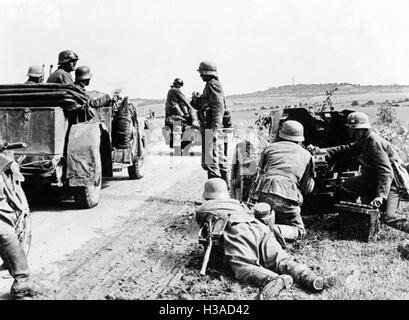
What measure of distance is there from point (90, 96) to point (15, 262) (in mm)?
4573

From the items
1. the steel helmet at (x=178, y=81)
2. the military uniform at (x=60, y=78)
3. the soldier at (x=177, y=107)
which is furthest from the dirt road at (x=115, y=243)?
the steel helmet at (x=178, y=81)

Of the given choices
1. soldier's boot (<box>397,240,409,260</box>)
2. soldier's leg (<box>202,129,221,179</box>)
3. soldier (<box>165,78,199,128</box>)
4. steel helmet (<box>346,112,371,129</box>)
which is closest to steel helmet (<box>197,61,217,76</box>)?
soldier's leg (<box>202,129,221,179</box>)

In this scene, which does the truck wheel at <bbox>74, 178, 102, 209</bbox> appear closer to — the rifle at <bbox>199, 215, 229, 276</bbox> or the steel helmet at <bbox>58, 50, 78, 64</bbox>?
the steel helmet at <bbox>58, 50, 78, 64</bbox>

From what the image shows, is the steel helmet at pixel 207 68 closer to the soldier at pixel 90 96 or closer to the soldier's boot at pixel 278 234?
the soldier at pixel 90 96

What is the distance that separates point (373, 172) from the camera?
6840 millimetres

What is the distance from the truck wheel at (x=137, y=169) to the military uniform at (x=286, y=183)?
4.97 metres

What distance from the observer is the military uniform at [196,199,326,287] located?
491 cm

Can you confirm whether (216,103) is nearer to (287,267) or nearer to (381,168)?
(381,168)

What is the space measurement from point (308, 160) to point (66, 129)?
383 centimetres

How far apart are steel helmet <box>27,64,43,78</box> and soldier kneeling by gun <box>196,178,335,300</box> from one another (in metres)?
5.88

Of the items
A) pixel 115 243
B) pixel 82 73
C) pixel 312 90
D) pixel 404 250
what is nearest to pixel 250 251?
pixel 404 250

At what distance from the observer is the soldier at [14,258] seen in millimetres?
4656

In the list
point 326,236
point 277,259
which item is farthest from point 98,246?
point 326,236

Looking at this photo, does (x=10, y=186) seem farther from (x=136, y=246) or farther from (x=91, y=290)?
(x=136, y=246)
